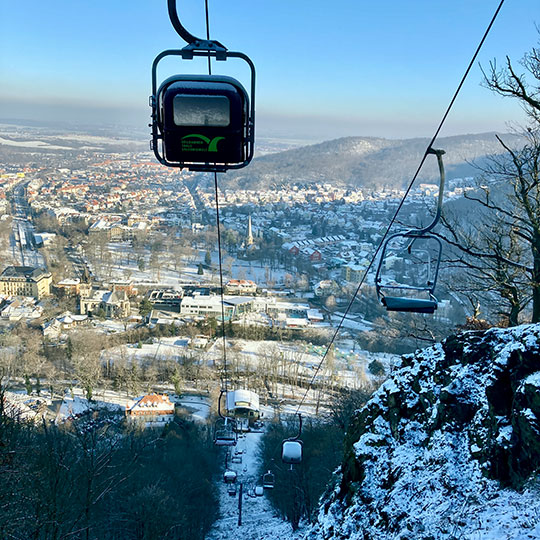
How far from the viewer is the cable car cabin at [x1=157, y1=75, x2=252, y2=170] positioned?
1.57 metres

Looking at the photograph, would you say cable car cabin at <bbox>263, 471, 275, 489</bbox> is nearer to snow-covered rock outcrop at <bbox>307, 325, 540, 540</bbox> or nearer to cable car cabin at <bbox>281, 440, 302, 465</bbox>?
cable car cabin at <bbox>281, 440, 302, 465</bbox>

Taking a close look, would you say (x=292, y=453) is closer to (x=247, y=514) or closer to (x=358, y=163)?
(x=247, y=514)

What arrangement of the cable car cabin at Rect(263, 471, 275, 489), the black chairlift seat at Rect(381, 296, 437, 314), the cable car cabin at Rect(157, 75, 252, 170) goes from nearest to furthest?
1. the cable car cabin at Rect(157, 75, 252, 170)
2. the black chairlift seat at Rect(381, 296, 437, 314)
3. the cable car cabin at Rect(263, 471, 275, 489)

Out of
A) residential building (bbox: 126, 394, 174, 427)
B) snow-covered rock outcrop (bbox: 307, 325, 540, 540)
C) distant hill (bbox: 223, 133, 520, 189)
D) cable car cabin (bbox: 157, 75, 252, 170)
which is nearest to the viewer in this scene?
cable car cabin (bbox: 157, 75, 252, 170)

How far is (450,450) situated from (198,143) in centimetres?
299

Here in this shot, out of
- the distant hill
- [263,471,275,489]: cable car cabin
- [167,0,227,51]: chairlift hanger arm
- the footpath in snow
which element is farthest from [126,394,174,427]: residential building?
the distant hill

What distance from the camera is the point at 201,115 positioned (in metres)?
1.62

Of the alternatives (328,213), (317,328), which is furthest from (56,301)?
(328,213)

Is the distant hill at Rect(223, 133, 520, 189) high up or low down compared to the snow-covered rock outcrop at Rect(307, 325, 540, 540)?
up

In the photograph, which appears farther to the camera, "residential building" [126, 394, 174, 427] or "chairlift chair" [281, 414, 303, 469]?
"residential building" [126, 394, 174, 427]

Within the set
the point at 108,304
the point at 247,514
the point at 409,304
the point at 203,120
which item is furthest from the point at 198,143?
the point at 108,304

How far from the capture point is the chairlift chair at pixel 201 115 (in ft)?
5.14

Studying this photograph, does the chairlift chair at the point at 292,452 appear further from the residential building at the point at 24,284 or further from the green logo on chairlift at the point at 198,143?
the residential building at the point at 24,284

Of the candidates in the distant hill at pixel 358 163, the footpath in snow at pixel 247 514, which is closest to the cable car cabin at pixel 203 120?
the footpath in snow at pixel 247 514
